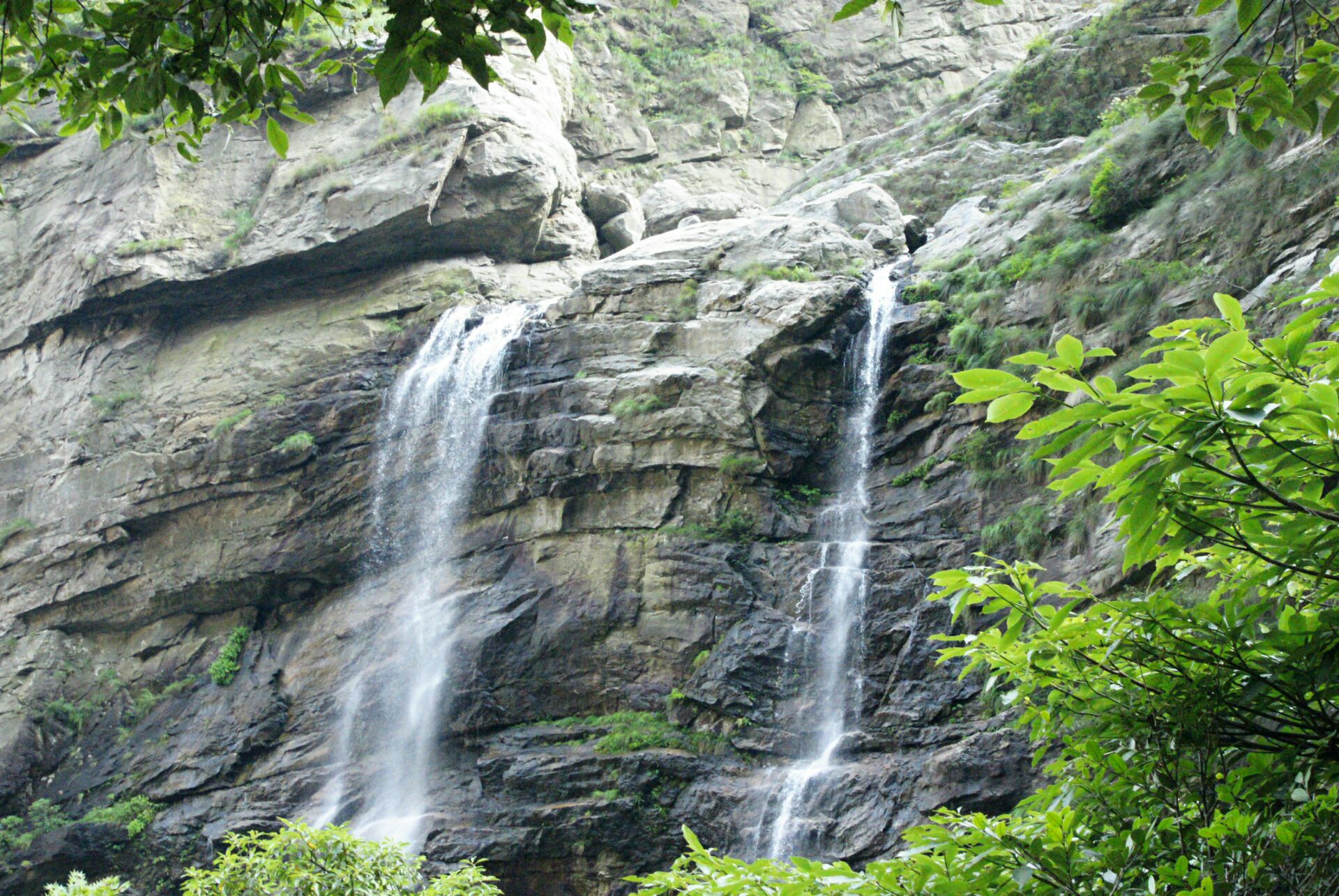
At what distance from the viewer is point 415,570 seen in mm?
18969

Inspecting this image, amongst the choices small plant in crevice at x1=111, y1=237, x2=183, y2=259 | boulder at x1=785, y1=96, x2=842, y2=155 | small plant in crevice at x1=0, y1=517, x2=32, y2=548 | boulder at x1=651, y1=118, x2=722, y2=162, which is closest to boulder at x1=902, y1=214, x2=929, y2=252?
boulder at x1=651, y1=118, x2=722, y2=162

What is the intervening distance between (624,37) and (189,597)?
22575mm

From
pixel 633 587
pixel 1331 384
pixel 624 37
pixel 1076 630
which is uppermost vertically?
pixel 624 37

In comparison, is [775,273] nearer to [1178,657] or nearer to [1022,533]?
[1022,533]

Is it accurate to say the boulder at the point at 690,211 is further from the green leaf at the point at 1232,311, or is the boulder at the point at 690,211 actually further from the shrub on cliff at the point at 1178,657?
the green leaf at the point at 1232,311

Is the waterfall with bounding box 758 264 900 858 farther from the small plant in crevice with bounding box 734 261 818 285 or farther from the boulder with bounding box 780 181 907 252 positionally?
the boulder with bounding box 780 181 907 252

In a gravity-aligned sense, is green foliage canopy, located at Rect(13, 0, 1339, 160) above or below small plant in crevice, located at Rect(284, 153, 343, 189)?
below

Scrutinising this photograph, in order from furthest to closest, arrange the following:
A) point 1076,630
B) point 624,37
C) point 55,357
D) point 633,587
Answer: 1. point 624,37
2. point 55,357
3. point 633,587
4. point 1076,630

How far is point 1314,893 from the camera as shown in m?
2.37

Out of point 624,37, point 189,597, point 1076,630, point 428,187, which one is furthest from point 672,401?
point 624,37

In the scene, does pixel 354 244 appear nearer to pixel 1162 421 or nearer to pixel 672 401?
pixel 672 401

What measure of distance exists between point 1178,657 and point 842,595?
12480mm

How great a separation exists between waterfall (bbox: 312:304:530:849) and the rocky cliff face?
40 centimetres

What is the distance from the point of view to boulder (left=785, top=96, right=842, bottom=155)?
1342 inches
